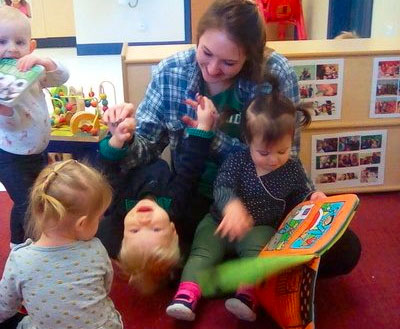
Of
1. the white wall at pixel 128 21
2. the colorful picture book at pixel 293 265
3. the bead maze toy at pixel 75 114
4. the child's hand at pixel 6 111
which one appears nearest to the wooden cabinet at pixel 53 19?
the white wall at pixel 128 21

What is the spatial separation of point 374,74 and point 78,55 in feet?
10.9

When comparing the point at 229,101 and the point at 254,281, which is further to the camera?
the point at 229,101

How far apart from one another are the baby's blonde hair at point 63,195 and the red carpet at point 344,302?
19.4 inches

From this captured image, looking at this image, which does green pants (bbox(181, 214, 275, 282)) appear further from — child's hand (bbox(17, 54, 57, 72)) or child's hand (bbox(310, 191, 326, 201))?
child's hand (bbox(17, 54, 57, 72))

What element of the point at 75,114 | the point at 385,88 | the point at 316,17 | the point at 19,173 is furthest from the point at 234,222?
the point at 316,17

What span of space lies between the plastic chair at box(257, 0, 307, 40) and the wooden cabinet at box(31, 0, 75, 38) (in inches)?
90.8

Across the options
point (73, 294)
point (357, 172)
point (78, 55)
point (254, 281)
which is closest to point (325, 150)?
point (357, 172)

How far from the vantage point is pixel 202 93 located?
150cm

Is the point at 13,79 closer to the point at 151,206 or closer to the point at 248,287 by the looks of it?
the point at 151,206

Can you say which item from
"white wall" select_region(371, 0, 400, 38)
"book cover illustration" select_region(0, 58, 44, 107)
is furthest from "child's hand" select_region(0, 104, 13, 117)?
"white wall" select_region(371, 0, 400, 38)

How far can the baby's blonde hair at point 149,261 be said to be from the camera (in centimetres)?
127

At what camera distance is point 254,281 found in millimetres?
1202

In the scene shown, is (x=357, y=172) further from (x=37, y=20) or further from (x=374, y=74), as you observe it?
(x=37, y=20)

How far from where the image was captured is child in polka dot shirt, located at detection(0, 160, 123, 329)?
0.94 meters
